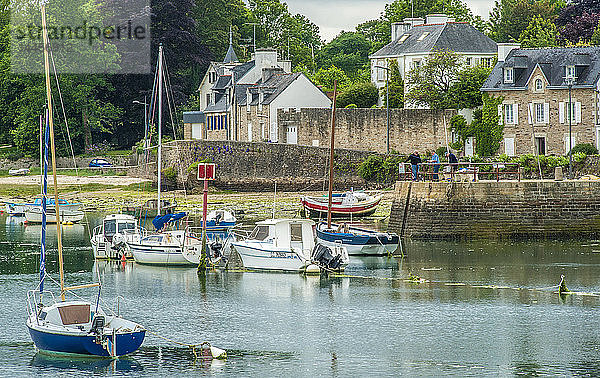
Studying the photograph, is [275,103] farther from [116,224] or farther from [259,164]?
[116,224]

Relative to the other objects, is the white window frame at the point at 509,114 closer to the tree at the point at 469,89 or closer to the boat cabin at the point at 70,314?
the tree at the point at 469,89

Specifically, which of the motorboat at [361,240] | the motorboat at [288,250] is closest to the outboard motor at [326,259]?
the motorboat at [288,250]

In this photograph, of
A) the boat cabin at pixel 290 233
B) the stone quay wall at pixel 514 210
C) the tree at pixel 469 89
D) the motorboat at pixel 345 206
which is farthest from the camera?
the tree at pixel 469 89

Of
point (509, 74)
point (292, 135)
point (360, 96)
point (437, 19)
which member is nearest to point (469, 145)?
point (509, 74)

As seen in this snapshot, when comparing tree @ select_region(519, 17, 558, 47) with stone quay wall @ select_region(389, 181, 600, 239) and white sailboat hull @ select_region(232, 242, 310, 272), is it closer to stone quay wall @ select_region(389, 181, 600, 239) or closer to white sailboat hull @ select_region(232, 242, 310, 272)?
stone quay wall @ select_region(389, 181, 600, 239)

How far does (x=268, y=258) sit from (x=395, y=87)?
32.5 metres

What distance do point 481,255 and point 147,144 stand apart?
32931 mm

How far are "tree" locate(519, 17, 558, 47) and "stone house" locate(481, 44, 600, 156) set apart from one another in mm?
13960

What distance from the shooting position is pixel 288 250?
34.5m

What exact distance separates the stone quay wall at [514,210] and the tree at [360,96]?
26.8 meters

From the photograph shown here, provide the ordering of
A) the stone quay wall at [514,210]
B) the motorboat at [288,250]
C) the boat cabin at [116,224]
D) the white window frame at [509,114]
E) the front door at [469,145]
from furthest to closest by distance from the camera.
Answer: the front door at [469,145]
the white window frame at [509,114]
the stone quay wall at [514,210]
the boat cabin at [116,224]
the motorboat at [288,250]

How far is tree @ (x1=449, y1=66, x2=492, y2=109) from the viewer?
60469mm

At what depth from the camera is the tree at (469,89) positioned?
60469 millimetres

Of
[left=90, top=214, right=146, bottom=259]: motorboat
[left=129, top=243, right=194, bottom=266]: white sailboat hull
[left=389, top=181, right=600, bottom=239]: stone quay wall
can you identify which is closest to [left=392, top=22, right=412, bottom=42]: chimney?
[left=389, top=181, right=600, bottom=239]: stone quay wall
